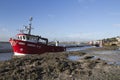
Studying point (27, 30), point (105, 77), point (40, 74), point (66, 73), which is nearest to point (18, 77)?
point (40, 74)

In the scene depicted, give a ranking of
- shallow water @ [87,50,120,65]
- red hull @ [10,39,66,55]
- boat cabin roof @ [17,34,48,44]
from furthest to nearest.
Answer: boat cabin roof @ [17,34,48,44] → red hull @ [10,39,66,55] → shallow water @ [87,50,120,65]

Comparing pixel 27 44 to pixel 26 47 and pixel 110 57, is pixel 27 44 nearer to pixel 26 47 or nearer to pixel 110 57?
pixel 26 47

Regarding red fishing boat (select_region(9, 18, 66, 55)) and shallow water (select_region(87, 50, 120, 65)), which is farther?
red fishing boat (select_region(9, 18, 66, 55))

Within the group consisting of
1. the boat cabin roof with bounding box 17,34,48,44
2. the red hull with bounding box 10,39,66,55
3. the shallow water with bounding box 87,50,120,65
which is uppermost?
the boat cabin roof with bounding box 17,34,48,44

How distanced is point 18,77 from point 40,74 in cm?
174

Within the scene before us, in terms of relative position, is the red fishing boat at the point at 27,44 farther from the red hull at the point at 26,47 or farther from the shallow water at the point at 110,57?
the shallow water at the point at 110,57

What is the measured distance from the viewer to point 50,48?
4750 cm

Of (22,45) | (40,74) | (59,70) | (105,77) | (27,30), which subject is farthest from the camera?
(27,30)

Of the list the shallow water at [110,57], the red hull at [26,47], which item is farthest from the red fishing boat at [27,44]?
the shallow water at [110,57]

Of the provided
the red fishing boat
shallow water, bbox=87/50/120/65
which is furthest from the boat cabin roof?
shallow water, bbox=87/50/120/65

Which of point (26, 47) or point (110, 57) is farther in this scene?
point (26, 47)

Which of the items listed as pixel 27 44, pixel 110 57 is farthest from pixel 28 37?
pixel 110 57

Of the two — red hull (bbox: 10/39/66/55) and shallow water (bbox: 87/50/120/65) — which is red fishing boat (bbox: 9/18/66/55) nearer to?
red hull (bbox: 10/39/66/55)

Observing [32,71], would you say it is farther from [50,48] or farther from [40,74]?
[50,48]
